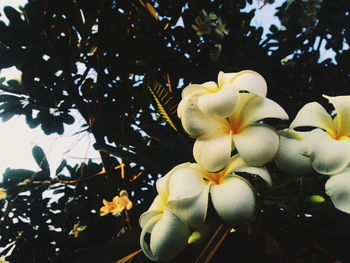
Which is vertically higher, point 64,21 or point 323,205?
point 64,21

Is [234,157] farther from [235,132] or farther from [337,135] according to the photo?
[337,135]

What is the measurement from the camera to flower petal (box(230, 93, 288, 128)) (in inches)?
16.2

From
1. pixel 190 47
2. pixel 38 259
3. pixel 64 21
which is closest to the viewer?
pixel 64 21

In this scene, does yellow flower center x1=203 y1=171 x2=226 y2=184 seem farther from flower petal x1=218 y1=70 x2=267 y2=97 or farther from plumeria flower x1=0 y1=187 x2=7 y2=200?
plumeria flower x1=0 y1=187 x2=7 y2=200

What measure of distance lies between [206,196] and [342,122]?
21 centimetres

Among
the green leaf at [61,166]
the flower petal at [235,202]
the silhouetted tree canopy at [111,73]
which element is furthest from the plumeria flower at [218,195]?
the green leaf at [61,166]

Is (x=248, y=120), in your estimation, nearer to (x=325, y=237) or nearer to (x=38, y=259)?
(x=325, y=237)

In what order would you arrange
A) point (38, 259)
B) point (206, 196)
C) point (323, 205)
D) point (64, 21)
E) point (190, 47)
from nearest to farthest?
point (206, 196), point (323, 205), point (64, 21), point (38, 259), point (190, 47)

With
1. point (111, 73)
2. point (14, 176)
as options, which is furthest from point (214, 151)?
point (14, 176)

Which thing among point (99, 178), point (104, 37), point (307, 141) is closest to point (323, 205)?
point (307, 141)

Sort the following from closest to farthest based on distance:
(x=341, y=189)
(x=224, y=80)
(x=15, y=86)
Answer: (x=341, y=189)
(x=224, y=80)
(x=15, y=86)

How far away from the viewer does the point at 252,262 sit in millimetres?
453

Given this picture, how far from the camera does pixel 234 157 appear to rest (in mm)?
423

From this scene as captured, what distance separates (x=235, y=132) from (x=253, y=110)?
1.6 inches
